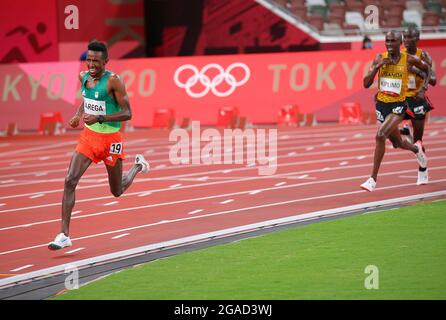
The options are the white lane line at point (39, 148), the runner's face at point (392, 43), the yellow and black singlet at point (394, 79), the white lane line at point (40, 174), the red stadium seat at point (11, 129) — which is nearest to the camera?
the runner's face at point (392, 43)

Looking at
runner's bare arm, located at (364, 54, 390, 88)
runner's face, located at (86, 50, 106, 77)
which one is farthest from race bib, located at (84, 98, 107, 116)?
runner's bare arm, located at (364, 54, 390, 88)

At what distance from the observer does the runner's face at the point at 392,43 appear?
15.3 m

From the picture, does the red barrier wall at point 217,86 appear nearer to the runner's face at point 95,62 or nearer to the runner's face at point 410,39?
the runner's face at point 410,39

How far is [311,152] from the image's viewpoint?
74.2 ft

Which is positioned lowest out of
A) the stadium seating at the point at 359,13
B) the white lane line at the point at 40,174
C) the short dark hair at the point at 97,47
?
the white lane line at the point at 40,174

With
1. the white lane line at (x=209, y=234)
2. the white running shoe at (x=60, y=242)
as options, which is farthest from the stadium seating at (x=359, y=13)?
the white running shoe at (x=60, y=242)

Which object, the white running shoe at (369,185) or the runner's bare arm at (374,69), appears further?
the white running shoe at (369,185)

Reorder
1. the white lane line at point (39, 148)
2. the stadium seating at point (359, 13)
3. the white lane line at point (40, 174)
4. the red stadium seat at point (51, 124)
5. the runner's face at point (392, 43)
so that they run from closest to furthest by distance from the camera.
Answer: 1. the runner's face at point (392, 43)
2. the white lane line at point (40, 174)
3. the white lane line at point (39, 148)
4. the red stadium seat at point (51, 124)
5. the stadium seating at point (359, 13)

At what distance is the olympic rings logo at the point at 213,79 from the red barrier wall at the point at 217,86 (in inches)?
1.0

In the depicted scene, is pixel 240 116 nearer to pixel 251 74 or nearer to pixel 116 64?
pixel 251 74

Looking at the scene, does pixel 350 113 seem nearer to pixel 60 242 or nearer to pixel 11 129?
pixel 11 129

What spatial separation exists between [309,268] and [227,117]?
1918 centimetres

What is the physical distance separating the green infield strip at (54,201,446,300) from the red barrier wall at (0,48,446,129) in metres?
16.4

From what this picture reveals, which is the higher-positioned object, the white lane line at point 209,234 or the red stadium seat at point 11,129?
the red stadium seat at point 11,129
